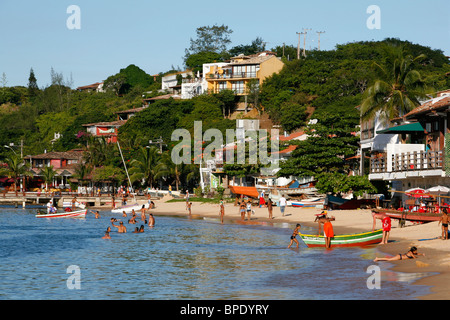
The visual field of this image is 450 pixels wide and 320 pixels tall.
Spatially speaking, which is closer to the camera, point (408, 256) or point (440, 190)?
point (408, 256)

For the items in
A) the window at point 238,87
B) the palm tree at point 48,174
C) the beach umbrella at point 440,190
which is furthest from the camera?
the window at point 238,87

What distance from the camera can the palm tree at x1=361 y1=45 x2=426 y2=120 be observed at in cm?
5244

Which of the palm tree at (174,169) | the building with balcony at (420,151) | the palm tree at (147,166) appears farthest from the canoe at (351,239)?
the palm tree at (147,166)

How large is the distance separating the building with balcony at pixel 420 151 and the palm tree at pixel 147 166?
1650 inches

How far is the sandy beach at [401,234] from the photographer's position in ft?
74.0

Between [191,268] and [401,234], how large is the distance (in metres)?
12.8

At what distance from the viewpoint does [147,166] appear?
288ft

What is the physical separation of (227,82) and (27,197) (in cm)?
4675

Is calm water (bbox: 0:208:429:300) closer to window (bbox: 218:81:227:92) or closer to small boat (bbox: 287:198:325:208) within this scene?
small boat (bbox: 287:198:325:208)

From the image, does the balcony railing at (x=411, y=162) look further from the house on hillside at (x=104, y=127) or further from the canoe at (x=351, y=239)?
the house on hillside at (x=104, y=127)

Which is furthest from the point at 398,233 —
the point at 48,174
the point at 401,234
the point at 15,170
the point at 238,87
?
the point at 238,87

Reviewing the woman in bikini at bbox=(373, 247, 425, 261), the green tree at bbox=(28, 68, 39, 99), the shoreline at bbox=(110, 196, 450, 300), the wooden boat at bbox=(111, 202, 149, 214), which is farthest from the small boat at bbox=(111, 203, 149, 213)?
the green tree at bbox=(28, 68, 39, 99)

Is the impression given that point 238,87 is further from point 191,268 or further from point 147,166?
point 191,268
